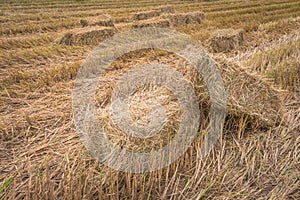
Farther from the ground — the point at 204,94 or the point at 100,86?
the point at 204,94

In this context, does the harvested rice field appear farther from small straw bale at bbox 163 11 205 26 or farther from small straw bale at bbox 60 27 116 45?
small straw bale at bbox 163 11 205 26

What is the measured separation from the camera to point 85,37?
690 cm

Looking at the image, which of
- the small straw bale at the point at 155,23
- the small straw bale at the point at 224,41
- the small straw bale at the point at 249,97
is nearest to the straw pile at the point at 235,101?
the small straw bale at the point at 249,97

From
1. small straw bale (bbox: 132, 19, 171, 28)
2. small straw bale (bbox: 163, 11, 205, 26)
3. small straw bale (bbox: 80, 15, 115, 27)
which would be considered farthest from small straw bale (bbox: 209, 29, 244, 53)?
small straw bale (bbox: 80, 15, 115, 27)

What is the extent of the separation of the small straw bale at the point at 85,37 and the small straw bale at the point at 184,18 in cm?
301

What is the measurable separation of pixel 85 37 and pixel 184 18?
4.23 metres

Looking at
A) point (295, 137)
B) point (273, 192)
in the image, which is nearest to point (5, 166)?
point (273, 192)

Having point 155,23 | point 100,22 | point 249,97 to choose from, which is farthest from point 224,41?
point 100,22

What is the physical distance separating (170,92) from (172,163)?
929mm

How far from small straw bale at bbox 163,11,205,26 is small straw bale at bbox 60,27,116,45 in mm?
3009

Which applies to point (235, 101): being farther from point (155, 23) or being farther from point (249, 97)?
point (155, 23)

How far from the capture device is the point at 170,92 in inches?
118

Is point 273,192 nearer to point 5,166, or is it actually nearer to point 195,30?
point 5,166

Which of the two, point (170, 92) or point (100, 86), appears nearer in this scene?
point (170, 92)
